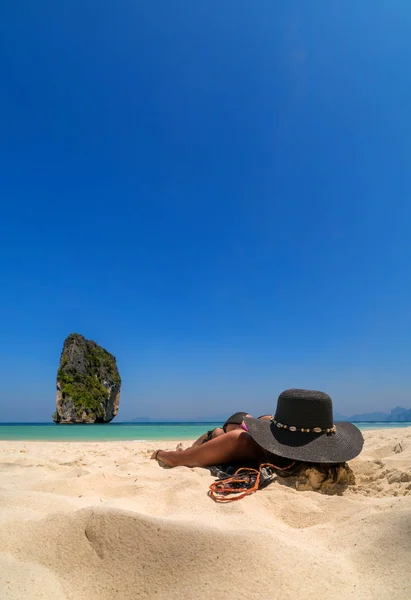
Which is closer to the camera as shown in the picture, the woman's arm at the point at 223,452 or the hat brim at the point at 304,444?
the hat brim at the point at 304,444

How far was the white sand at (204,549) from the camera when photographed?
118cm

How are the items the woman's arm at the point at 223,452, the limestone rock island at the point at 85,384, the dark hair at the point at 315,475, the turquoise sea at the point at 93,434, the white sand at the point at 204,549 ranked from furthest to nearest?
the limestone rock island at the point at 85,384
the turquoise sea at the point at 93,434
the woman's arm at the point at 223,452
the dark hair at the point at 315,475
the white sand at the point at 204,549

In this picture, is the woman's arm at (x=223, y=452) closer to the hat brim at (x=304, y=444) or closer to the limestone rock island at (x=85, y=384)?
the hat brim at (x=304, y=444)

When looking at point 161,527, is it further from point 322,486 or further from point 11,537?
point 322,486

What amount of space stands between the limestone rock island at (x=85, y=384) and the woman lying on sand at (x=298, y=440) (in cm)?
4866

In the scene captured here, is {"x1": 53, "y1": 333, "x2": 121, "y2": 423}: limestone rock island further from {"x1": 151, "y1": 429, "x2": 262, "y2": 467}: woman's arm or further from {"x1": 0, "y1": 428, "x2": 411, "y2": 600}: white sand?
{"x1": 0, "y1": 428, "x2": 411, "y2": 600}: white sand

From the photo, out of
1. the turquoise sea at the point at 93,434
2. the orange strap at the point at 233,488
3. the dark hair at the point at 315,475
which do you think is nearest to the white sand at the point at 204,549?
the orange strap at the point at 233,488

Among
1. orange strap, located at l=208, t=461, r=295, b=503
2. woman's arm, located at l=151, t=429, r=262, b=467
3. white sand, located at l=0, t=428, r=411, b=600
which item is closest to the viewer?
white sand, located at l=0, t=428, r=411, b=600

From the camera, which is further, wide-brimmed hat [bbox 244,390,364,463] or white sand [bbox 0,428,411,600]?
wide-brimmed hat [bbox 244,390,364,463]

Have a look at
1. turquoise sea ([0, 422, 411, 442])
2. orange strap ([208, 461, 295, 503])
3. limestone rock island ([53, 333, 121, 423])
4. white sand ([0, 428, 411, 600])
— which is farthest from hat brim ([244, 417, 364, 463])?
limestone rock island ([53, 333, 121, 423])

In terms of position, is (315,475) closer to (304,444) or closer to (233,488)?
(304,444)

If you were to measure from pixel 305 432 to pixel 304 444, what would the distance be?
11cm

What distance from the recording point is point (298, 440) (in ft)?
→ 9.07

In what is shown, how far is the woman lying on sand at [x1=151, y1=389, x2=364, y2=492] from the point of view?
8.73 ft
